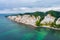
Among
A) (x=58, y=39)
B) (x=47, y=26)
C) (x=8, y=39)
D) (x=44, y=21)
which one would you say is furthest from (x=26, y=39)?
(x=44, y=21)

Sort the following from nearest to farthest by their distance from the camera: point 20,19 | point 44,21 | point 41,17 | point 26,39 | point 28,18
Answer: point 26,39 < point 44,21 < point 41,17 < point 28,18 < point 20,19

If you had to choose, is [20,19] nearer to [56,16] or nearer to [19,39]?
[56,16]

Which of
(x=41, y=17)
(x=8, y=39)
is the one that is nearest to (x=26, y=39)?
(x=8, y=39)

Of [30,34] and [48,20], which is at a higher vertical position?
[30,34]

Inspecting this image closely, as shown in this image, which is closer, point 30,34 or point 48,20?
point 30,34

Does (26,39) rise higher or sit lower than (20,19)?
higher

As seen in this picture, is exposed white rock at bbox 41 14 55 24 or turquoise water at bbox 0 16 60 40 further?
exposed white rock at bbox 41 14 55 24

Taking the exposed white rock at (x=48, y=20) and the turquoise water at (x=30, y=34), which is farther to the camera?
the exposed white rock at (x=48, y=20)

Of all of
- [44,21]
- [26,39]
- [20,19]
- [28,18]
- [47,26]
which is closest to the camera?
[26,39]

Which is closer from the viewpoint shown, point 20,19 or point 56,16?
point 56,16
